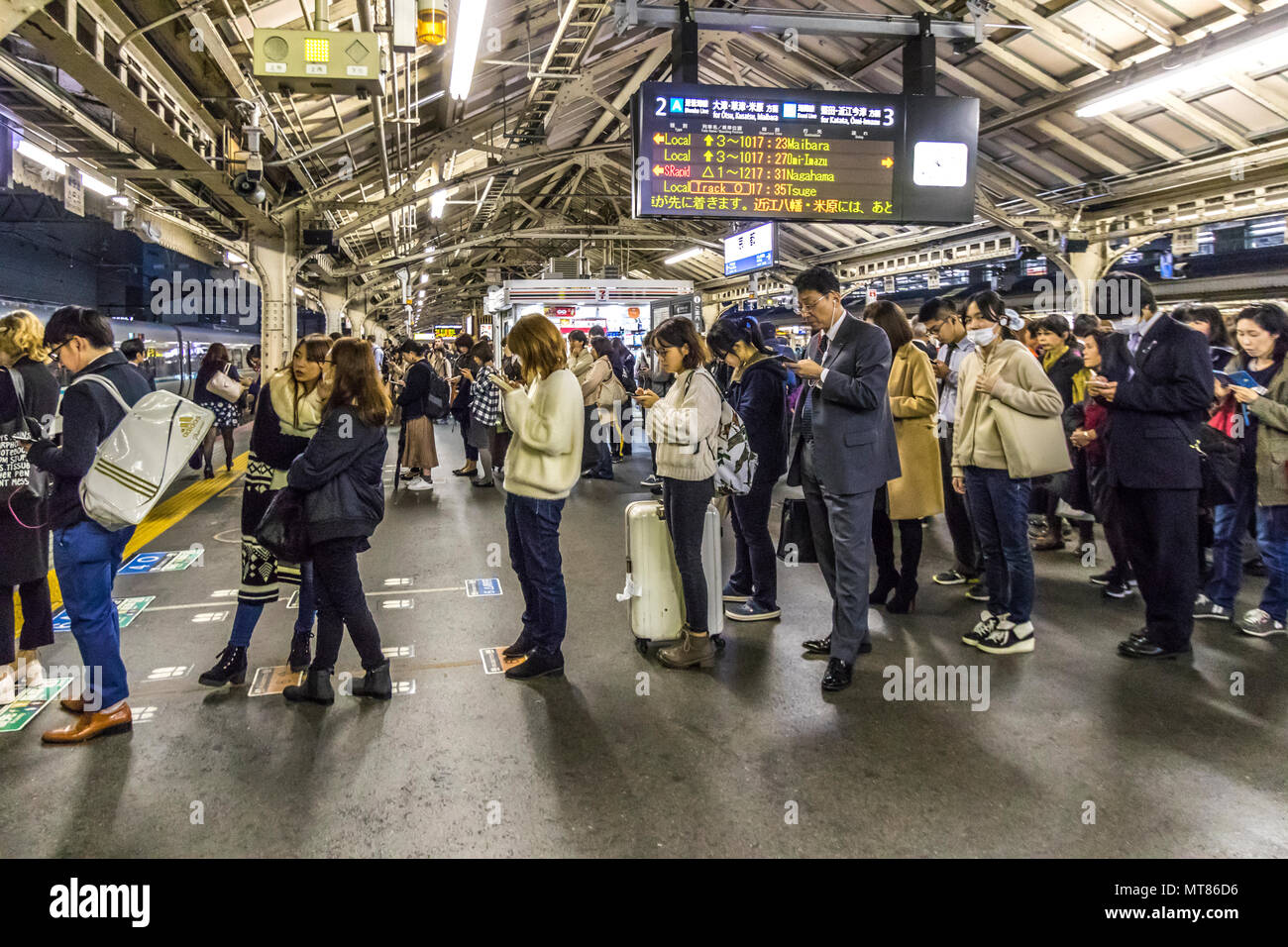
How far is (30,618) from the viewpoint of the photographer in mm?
3574

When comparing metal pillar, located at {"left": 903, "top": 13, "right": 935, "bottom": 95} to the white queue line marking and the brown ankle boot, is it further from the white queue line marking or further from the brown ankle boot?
the white queue line marking

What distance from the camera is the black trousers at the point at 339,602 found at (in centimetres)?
338

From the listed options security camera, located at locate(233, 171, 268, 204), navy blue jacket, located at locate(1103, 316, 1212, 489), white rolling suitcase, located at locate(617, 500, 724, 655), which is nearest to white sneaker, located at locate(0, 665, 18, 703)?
white rolling suitcase, located at locate(617, 500, 724, 655)

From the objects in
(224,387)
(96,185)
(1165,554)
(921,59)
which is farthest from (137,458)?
(921,59)

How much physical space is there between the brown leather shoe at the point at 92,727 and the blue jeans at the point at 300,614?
57 cm

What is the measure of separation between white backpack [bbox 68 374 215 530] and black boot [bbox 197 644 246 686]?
2.90ft

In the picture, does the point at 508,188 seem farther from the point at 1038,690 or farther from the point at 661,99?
the point at 1038,690

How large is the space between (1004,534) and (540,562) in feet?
7.64

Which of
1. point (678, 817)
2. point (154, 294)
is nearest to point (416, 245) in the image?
point (154, 294)

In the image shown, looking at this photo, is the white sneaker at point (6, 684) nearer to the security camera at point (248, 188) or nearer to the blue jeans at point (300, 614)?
the blue jeans at point (300, 614)

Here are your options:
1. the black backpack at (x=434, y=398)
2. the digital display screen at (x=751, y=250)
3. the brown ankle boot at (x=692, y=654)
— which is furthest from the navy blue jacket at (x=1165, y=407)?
the digital display screen at (x=751, y=250)

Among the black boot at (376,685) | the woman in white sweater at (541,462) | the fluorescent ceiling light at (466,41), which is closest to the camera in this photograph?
the black boot at (376,685)

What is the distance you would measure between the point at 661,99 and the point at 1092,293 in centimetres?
745
